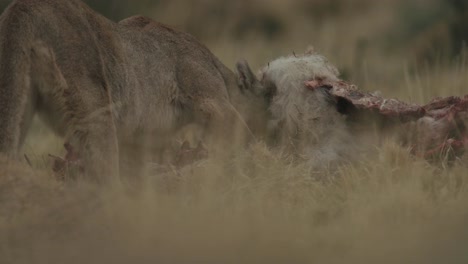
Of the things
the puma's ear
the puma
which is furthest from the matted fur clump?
the puma

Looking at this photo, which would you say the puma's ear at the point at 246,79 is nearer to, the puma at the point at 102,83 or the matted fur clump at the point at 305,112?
the matted fur clump at the point at 305,112

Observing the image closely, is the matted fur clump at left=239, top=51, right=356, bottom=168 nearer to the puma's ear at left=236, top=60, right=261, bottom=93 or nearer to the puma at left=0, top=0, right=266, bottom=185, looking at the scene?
the puma's ear at left=236, top=60, right=261, bottom=93

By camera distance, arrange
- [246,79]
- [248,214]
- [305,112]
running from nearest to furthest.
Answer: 1. [248,214]
2. [305,112]
3. [246,79]

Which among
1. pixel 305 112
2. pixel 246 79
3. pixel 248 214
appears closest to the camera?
pixel 248 214

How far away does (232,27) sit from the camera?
50.3 feet

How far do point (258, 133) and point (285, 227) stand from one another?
276cm

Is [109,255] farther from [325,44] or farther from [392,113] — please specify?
[325,44]

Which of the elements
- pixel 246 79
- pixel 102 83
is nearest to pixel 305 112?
pixel 246 79

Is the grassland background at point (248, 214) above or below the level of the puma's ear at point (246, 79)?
below

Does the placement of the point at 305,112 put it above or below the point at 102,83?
above

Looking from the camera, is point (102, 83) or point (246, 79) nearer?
point (102, 83)

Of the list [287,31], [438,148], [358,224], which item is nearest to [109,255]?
[358,224]

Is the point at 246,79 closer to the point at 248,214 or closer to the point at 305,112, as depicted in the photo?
the point at 305,112

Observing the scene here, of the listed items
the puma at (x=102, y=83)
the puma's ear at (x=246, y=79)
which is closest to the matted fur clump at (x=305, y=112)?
the puma's ear at (x=246, y=79)
